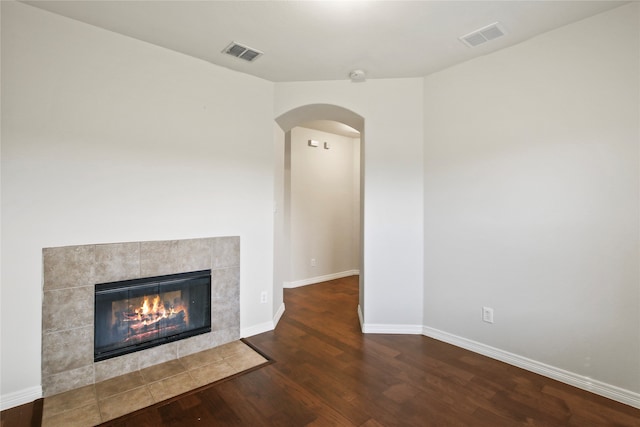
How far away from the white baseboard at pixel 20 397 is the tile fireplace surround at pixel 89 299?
42 mm

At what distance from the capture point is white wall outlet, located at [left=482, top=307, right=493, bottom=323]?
8.78ft

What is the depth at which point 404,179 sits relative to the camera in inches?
126

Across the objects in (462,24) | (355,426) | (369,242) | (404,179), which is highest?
(462,24)

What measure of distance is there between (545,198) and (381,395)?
1.97m

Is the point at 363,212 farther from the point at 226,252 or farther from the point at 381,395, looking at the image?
the point at 381,395

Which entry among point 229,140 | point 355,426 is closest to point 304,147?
point 229,140

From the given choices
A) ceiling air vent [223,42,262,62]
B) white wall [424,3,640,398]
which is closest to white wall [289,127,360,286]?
ceiling air vent [223,42,262,62]

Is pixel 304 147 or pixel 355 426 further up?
pixel 304 147

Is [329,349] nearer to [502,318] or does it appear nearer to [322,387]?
[322,387]

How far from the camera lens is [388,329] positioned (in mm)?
3197

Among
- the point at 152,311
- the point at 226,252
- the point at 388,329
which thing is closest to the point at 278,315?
the point at 226,252

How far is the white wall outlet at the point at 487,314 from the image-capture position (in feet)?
8.78

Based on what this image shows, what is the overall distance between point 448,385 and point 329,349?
1.04 meters

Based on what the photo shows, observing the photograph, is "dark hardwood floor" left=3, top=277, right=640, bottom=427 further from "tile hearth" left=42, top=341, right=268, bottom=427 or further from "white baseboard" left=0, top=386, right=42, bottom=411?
"white baseboard" left=0, top=386, right=42, bottom=411
